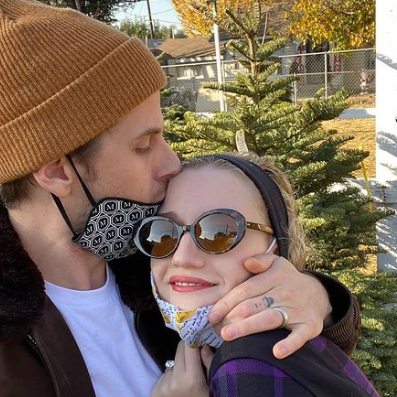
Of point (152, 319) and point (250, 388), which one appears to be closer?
point (250, 388)

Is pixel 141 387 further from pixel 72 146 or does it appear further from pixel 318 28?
pixel 318 28

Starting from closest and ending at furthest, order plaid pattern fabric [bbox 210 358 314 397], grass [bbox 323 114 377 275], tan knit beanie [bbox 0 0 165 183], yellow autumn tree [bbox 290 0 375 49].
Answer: plaid pattern fabric [bbox 210 358 314 397] → tan knit beanie [bbox 0 0 165 183] → grass [bbox 323 114 377 275] → yellow autumn tree [bbox 290 0 375 49]

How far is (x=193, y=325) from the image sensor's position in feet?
5.26

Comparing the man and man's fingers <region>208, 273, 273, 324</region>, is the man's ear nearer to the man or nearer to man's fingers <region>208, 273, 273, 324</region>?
the man

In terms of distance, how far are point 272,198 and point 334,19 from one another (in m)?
18.0

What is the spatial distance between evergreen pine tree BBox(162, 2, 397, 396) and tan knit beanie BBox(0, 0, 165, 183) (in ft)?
8.87

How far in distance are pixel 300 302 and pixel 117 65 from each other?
977 millimetres

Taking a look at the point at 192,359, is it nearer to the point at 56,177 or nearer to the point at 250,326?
the point at 250,326

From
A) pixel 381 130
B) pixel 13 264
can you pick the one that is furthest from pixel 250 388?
pixel 381 130

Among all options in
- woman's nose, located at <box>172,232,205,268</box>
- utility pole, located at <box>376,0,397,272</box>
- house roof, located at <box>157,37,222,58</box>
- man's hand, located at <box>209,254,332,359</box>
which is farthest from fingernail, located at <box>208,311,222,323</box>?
house roof, located at <box>157,37,222,58</box>

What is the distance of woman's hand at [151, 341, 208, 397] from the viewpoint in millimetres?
1563

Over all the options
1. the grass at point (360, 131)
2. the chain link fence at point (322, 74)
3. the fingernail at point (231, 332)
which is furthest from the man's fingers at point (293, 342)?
the chain link fence at point (322, 74)

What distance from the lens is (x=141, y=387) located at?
1726mm

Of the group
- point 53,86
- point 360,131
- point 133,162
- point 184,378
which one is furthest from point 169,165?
point 360,131
